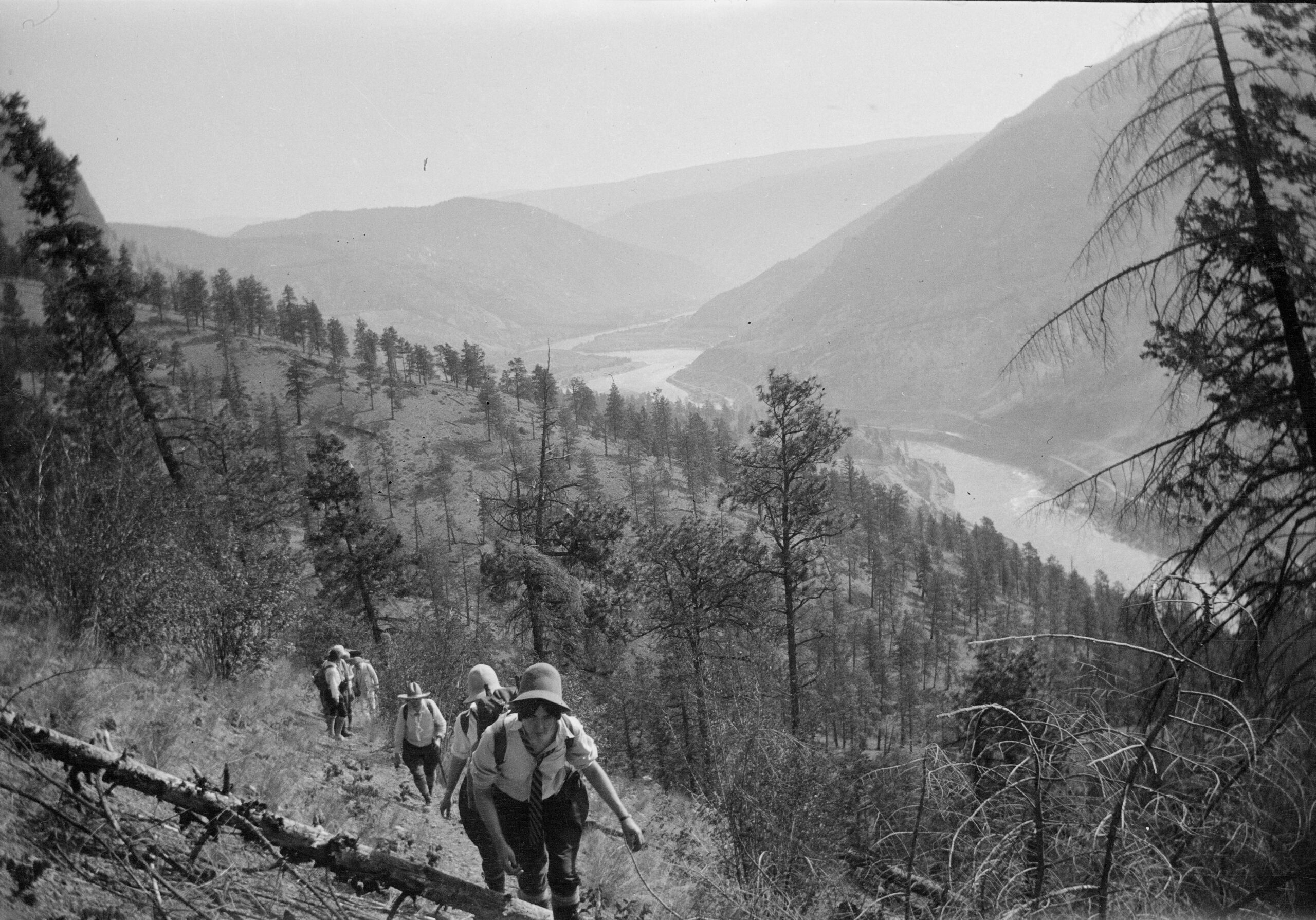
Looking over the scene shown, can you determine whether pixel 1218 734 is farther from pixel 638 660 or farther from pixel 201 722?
pixel 638 660

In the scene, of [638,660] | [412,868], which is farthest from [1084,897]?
[638,660]

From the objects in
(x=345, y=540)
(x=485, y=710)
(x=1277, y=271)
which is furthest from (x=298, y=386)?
(x=1277, y=271)

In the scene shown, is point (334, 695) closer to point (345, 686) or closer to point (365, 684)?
point (345, 686)

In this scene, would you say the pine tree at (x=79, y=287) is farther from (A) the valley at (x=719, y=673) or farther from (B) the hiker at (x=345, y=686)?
(B) the hiker at (x=345, y=686)

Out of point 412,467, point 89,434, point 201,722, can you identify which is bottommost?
point 412,467

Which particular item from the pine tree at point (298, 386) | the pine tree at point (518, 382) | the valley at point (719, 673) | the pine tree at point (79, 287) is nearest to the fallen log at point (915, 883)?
the valley at point (719, 673)

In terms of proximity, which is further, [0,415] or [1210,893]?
[0,415]

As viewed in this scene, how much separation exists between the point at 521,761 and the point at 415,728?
14.1 feet

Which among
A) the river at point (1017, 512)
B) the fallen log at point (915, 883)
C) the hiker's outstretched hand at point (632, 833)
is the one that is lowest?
the river at point (1017, 512)

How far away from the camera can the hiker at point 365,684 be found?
37.8 ft

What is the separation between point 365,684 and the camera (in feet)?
38.2

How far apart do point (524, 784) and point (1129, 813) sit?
8.52 ft

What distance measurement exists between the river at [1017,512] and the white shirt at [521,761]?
302 ft

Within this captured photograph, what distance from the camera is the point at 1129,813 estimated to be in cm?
301
